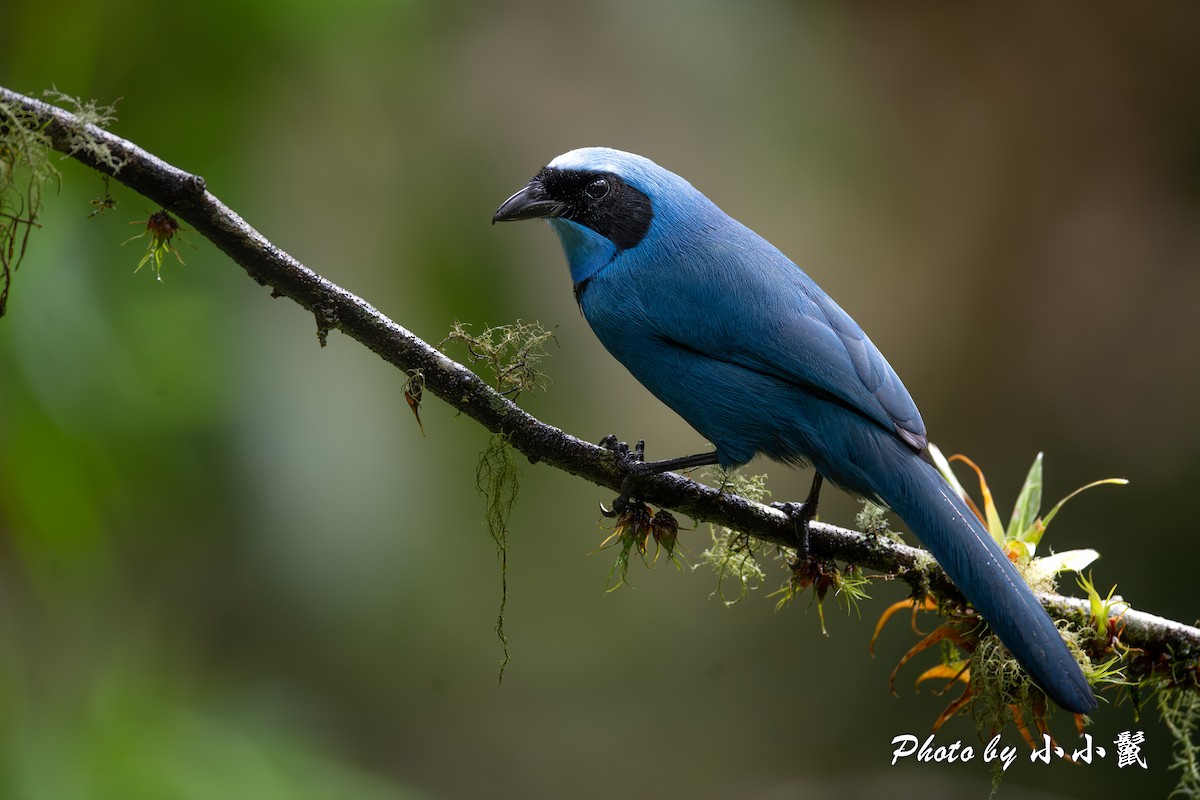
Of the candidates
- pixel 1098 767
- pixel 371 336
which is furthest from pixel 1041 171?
pixel 371 336

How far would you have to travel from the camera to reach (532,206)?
126 inches

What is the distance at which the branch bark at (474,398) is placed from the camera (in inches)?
86.0

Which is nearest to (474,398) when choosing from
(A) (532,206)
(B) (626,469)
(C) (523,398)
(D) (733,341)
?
(B) (626,469)

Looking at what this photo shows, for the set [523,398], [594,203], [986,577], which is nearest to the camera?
[986,577]

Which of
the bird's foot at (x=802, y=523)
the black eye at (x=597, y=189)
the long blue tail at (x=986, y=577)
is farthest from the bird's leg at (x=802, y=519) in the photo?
the black eye at (x=597, y=189)

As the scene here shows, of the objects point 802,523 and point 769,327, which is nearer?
point 802,523

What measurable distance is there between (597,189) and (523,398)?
2.13m

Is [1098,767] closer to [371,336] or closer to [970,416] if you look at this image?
[970,416]

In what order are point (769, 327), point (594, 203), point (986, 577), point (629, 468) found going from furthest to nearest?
point (594, 203)
point (769, 327)
point (629, 468)
point (986, 577)

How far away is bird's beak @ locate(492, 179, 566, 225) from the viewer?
10.5 ft

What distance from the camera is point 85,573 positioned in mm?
4027

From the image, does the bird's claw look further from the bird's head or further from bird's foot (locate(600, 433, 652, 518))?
the bird's head

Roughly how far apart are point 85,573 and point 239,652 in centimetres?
126

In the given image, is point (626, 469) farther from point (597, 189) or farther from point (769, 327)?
point (597, 189)
